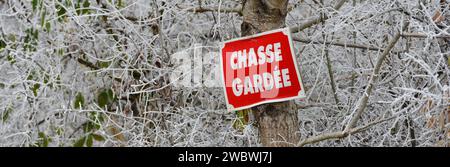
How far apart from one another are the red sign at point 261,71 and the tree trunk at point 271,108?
61 mm

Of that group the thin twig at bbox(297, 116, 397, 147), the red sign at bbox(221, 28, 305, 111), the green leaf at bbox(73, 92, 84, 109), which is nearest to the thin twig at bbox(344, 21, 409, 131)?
the thin twig at bbox(297, 116, 397, 147)

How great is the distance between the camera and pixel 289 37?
2293 millimetres

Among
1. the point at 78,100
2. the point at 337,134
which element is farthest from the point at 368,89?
the point at 78,100

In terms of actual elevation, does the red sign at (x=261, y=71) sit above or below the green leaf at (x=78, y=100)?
above

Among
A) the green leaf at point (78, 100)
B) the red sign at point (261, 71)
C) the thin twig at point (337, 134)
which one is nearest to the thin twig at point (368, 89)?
the thin twig at point (337, 134)

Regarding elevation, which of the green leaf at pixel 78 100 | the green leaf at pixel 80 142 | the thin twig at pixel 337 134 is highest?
the green leaf at pixel 78 100

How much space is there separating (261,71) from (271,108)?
0.50 ft

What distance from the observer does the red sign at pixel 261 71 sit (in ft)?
7.53

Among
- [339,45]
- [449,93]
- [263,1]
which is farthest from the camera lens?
[339,45]

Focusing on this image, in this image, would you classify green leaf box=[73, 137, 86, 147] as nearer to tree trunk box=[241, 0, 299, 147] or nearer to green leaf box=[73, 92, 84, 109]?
green leaf box=[73, 92, 84, 109]

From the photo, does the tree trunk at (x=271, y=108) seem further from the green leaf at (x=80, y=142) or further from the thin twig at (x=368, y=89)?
the green leaf at (x=80, y=142)
